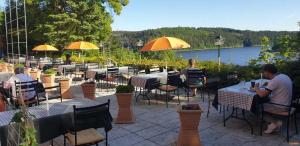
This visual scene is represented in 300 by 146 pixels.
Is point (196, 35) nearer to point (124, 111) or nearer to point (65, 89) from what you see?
point (65, 89)

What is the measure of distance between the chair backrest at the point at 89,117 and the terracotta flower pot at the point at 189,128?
1.32m

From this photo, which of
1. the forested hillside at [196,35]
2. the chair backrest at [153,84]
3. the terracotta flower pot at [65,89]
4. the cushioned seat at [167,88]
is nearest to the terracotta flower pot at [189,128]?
the cushioned seat at [167,88]

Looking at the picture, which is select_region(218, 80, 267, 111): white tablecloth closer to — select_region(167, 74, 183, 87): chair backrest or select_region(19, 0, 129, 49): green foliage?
select_region(167, 74, 183, 87): chair backrest

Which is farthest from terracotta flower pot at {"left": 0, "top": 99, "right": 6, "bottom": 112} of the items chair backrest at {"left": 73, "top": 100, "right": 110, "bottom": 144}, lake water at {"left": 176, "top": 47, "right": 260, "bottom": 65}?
lake water at {"left": 176, "top": 47, "right": 260, "bottom": 65}

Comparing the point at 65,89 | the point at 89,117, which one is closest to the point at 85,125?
the point at 89,117

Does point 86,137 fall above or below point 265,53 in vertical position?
below

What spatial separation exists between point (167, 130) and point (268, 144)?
1.96 m

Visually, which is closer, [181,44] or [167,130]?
[167,130]

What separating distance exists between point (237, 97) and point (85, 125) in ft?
10.5

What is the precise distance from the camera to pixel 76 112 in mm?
3973

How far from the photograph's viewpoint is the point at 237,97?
18.8 ft

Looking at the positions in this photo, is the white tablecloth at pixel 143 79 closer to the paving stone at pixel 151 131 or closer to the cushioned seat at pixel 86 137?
the paving stone at pixel 151 131

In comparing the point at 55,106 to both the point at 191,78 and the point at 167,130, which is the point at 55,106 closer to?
the point at 167,130

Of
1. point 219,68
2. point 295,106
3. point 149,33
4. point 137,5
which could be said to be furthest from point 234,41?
point 295,106
